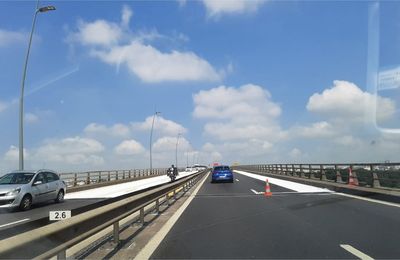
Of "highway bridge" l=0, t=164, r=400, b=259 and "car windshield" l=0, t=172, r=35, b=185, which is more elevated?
"car windshield" l=0, t=172, r=35, b=185

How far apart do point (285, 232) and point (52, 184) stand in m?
14.4

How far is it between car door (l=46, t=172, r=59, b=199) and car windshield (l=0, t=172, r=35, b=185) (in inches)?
43.8

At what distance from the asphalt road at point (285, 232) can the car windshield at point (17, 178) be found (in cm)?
779

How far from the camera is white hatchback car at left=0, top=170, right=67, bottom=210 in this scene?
1956 centimetres

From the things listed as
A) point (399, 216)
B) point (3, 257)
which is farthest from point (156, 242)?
point (399, 216)

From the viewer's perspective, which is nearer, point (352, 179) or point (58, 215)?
point (58, 215)

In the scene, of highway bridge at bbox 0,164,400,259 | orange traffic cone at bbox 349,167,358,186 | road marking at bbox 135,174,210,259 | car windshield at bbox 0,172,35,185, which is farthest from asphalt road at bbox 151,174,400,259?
orange traffic cone at bbox 349,167,358,186

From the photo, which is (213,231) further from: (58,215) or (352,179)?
(352,179)

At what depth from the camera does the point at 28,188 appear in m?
20.6

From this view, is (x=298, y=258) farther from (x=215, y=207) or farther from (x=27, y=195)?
(x=27, y=195)

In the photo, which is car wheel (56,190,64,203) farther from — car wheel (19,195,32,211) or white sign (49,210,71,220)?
white sign (49,210,71,220)

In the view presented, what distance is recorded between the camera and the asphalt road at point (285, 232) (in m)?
9.09

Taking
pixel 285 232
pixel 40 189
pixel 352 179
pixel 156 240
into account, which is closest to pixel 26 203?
pixel 40 189

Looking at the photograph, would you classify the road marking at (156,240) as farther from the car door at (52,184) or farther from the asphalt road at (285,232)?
the car door at (52,184)
